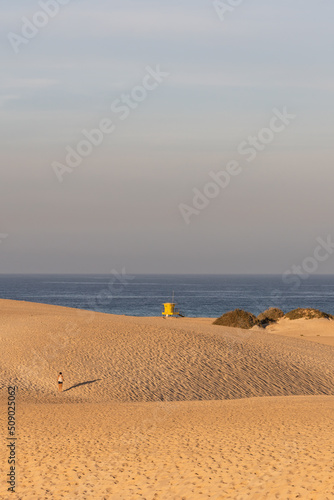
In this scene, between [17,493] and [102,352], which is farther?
[102,352]

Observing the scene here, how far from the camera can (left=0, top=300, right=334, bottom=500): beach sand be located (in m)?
14.6

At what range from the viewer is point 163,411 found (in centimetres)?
2428

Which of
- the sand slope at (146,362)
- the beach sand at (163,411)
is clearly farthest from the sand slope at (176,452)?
the sand slope at (146,362)

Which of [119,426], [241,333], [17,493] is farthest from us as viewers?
[241,333]

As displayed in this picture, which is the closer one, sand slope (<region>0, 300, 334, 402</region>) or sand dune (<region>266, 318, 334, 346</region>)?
sand slope (<region>0, 300, 334, 402</region>)

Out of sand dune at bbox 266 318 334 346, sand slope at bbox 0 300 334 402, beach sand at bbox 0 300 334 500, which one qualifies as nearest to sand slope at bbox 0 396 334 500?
beach sand at bbox 0 300 334 500

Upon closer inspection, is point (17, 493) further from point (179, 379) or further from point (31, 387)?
point (179, 379)

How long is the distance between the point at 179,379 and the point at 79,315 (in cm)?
1611

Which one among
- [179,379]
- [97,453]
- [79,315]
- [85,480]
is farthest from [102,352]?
[85,480]

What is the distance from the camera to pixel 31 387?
3030 cm

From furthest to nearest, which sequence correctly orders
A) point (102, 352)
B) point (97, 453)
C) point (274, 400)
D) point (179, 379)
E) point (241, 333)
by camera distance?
point (241, 333)
point (102, 352)
point (179, 379)
point (274, 400)
point (97, 453)

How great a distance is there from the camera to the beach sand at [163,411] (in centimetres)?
1456

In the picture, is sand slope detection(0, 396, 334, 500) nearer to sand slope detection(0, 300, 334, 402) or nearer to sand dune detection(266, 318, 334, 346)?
sand slope detection(0, 300, 334, 402)

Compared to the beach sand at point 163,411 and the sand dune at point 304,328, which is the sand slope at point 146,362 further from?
the sand dune at point 304,328
